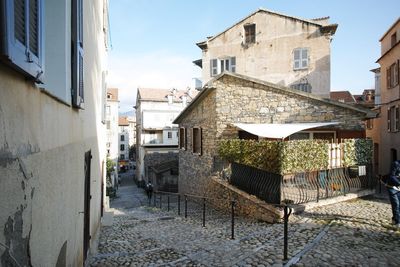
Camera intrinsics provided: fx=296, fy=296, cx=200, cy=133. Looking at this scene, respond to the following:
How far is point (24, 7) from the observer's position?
1.73 m

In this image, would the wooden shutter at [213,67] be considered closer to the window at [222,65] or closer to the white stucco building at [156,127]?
the window at [222,65]

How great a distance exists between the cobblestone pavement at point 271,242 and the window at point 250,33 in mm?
15228

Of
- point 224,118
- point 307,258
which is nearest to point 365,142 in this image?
point 224,118

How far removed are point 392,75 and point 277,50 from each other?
741 cm

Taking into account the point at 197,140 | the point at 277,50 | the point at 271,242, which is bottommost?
the point at 271,242

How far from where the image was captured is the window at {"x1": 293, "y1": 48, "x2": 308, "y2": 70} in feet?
67.5

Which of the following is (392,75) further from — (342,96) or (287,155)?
(342,96)

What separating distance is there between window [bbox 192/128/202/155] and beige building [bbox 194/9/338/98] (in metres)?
7.79

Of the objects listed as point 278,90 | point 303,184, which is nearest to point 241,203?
point 303,184

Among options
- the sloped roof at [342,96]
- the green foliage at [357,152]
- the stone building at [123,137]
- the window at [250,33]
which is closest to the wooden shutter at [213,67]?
the window at [250,33]

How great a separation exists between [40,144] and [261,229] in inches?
271

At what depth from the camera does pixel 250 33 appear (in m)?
22.0

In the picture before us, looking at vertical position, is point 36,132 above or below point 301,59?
below

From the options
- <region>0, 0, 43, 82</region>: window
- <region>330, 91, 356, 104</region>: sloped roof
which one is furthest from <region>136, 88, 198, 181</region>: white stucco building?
<region>0, 0, 43, 82</region>: window
